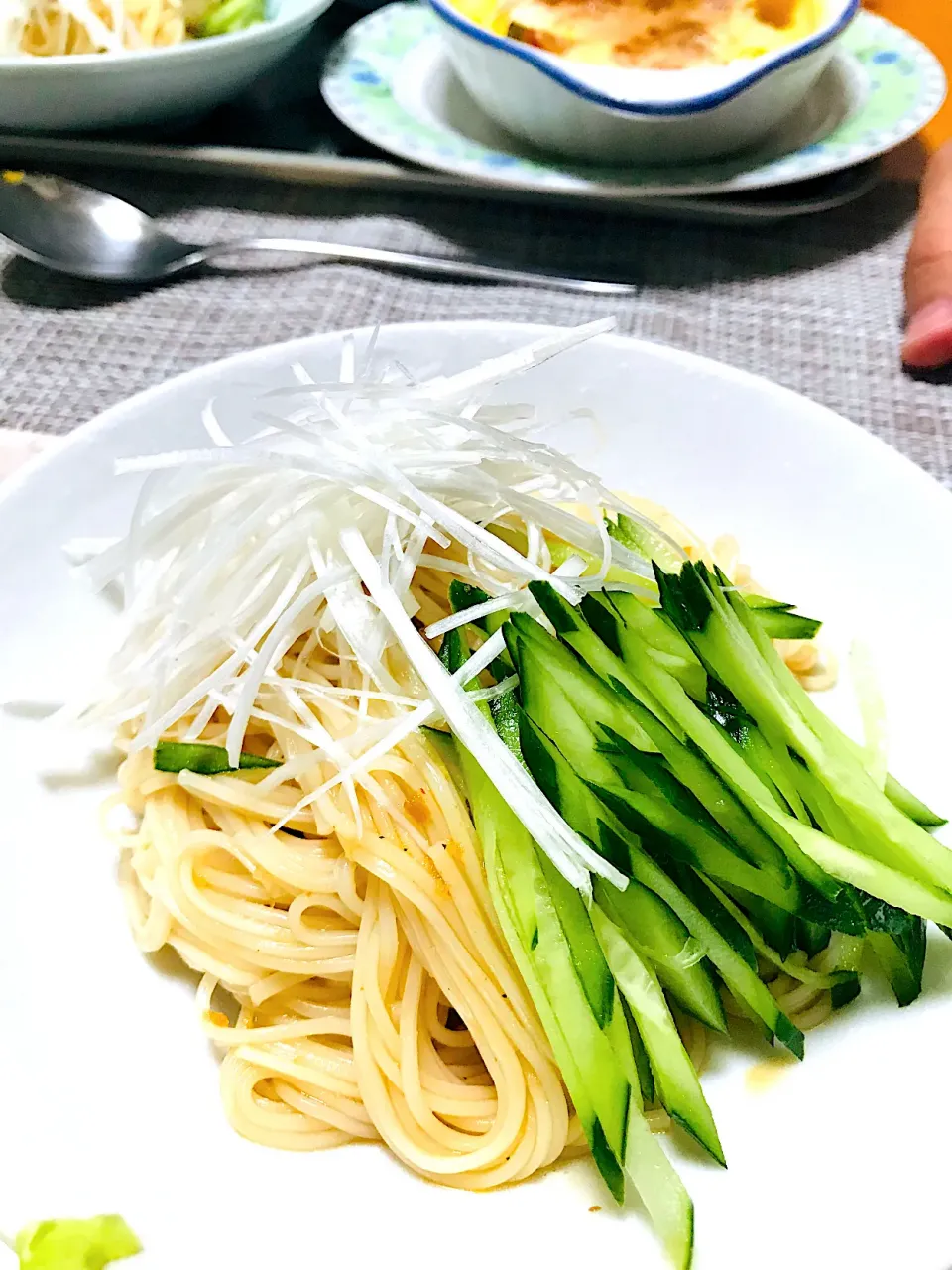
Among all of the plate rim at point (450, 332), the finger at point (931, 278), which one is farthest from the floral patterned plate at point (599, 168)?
the plate rim at point (450, 332)

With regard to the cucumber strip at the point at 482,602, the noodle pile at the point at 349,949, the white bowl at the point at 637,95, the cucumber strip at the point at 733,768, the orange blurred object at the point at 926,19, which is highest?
the orange blurred object at the point at 926,19

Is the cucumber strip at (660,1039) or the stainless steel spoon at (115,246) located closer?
the cucumber strip at (660,1039)

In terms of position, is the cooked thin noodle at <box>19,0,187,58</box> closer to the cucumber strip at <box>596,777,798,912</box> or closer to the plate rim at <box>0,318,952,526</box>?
the plate rim at <box>0,318,952,526</box>

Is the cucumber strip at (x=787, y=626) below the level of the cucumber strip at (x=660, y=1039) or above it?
above

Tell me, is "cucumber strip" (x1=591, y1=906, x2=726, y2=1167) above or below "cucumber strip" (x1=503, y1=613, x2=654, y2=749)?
below

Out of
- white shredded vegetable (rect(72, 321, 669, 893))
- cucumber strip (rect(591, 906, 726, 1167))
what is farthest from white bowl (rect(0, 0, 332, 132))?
cucumber strip (rect(591, 906, 726, 1167))

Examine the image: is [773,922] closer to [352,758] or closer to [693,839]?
[693,839]

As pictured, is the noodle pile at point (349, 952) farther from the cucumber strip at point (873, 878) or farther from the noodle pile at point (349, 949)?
the cucumber strip at point (873, 878)
